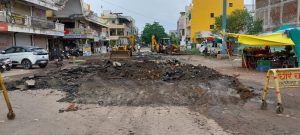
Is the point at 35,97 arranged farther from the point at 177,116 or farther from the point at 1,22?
the point at 1,22

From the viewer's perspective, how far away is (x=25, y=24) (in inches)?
1387

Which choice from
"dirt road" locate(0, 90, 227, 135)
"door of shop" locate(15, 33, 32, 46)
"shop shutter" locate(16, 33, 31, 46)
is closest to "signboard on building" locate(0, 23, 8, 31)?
"door of shop" locate(15, 33, 32, 46)

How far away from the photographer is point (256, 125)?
8086 millimetres

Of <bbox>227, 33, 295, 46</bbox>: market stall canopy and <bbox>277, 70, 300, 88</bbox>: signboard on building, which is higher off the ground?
<bbox>227, 33, 295, 46</bbox>: market stall canopy

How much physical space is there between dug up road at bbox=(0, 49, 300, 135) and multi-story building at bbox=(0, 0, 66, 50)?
1753cm

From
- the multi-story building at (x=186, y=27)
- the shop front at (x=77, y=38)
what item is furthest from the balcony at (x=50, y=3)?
the multi-story building at (x=186, y=27)

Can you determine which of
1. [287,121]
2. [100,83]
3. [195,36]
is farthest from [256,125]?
[195,36]

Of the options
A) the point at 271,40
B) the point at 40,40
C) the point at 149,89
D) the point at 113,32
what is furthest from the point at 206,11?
the point at 149,89

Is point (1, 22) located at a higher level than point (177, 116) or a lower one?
higher

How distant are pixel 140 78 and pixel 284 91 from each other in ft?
20.9

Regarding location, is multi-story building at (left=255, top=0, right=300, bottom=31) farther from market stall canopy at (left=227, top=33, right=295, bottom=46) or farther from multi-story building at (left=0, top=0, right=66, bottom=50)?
multi-story building at (left=0, top=0, right=66, bottom=50)

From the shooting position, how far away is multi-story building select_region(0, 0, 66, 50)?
31823 mm

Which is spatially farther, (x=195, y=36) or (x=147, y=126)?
(x=195, y=36)

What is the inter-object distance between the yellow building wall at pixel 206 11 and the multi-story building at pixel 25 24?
3994 cm
